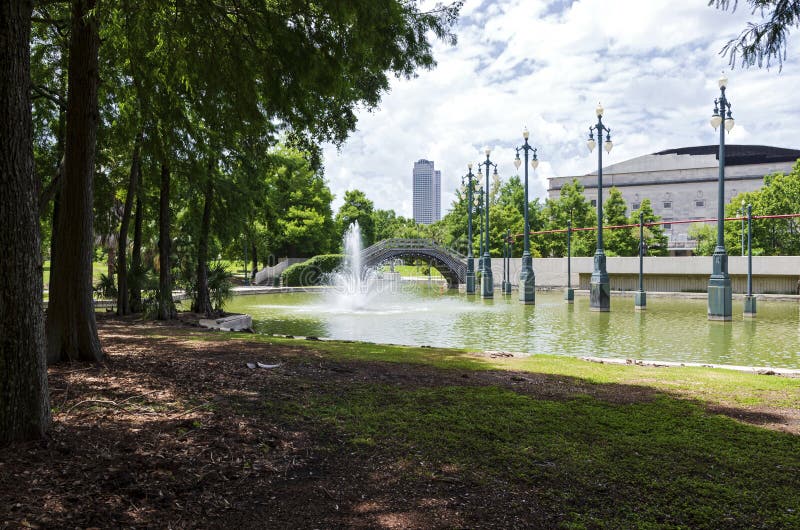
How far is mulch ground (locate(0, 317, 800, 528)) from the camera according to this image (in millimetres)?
3674

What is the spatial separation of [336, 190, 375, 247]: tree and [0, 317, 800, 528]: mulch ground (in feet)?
219

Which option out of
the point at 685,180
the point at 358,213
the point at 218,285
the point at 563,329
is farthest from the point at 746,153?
the point at 218,285

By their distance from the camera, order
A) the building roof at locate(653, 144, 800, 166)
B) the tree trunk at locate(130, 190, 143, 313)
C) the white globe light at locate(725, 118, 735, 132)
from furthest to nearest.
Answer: the building roof at locate(653, 144, 800, 166)
the white globe light at locate(725, 118, 735, 132)
the tree trunk at locate(130, 190, 143, 313)

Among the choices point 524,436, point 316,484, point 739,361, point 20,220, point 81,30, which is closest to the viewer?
point 316,484

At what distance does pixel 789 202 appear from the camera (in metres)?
46.8

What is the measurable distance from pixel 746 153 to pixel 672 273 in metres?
55.6

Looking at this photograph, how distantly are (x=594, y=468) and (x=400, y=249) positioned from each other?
44.2 metres

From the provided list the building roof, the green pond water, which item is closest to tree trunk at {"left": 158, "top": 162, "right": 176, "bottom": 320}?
the green pond water

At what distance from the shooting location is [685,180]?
A: 79500 millimetres

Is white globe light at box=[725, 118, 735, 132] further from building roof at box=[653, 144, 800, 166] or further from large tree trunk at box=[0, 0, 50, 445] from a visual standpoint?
building roof at box=[653, 144, 800, 166]

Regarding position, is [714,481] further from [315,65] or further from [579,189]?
[579,189]

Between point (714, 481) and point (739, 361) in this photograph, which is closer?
point (714, 481)

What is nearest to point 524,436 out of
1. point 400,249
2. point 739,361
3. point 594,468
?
point 594,468

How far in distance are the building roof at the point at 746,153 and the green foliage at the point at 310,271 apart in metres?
61.6
